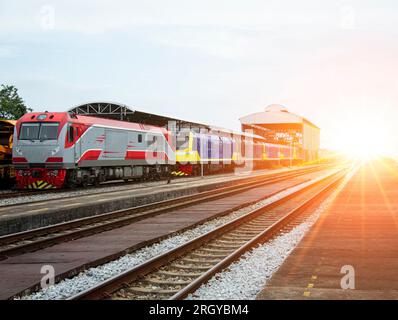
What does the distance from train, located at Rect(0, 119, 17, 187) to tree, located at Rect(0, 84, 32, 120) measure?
61.1ft

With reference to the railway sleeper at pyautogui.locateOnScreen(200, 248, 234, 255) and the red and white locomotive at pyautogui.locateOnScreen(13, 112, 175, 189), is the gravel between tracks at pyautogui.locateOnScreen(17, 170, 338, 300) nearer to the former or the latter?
the railway sleeper at pyautogui.locateOnScreen(200, 248, 234, 255)

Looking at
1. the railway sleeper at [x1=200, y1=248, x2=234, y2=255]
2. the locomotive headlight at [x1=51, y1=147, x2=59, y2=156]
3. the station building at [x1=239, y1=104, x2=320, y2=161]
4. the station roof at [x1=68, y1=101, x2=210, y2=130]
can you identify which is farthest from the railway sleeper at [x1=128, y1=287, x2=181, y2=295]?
the station building at [x1=239, y1=104, x2=320, y2=161]

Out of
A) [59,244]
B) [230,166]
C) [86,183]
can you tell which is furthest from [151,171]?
[59,244]

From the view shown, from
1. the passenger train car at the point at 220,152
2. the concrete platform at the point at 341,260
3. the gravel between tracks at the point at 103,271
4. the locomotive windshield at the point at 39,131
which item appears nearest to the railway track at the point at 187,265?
the gravel between tracks at the point at 103,271

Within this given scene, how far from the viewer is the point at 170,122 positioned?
1529 inches

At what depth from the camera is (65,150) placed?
24.2 meters

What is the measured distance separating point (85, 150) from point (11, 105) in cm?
2536

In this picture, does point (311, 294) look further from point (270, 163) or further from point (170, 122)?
point (270, 163)

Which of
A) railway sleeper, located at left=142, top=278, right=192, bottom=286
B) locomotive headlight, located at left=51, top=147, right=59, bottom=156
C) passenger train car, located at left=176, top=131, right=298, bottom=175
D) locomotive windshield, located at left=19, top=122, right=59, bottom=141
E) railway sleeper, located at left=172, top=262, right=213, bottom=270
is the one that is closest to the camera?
railway sleeper, located at left=142, top=278, right=192, bottom=286

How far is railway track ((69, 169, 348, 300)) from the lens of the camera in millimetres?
7266

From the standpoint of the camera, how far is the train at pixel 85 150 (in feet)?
79.9

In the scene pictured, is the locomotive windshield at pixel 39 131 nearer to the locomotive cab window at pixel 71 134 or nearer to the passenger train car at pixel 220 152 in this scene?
the locomotive cab window at pixel 71 134

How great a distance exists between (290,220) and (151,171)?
66.1 feet

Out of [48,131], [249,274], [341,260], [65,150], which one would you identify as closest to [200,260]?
[249,274]
